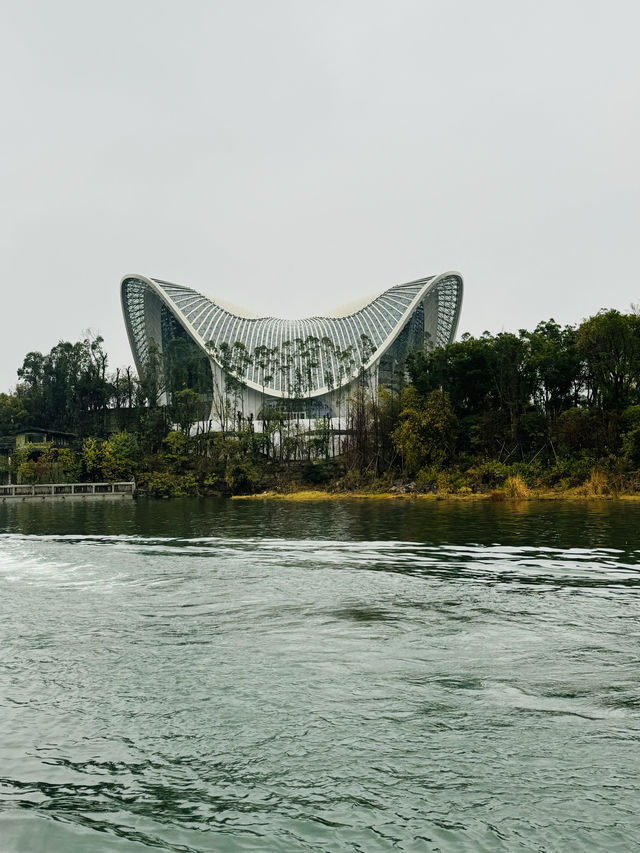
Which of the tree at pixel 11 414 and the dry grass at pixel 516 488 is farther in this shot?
the tree at pixel 11 414

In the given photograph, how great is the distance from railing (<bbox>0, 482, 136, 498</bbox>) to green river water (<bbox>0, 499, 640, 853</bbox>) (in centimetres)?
4470

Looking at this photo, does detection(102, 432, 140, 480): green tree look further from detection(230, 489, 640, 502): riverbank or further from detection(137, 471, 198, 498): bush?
detection(230, 489, 640, 502): riverbank

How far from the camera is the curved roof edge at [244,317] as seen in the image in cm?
8550

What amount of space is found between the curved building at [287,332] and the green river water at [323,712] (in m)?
69.5

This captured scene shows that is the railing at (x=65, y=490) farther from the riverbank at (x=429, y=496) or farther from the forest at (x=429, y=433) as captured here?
the riverbank at (x=429, y=496)

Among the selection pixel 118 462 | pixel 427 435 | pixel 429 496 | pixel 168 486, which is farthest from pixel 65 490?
pixel 429 496

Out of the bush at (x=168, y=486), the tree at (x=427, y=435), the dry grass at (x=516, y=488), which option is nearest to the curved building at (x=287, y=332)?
the bush at (x=168, y=486)

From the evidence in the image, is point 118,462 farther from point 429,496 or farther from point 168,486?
point 429,496

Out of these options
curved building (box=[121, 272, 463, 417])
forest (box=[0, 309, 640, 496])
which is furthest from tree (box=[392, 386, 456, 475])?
curved building (box=[121, 272, 463, 417])

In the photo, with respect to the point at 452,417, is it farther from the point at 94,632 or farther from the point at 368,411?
the point at 94,632

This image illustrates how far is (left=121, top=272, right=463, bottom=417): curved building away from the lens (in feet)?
279

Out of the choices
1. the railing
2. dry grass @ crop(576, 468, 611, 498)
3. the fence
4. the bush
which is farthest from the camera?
the railing

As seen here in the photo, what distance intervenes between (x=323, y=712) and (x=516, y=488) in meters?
37.9

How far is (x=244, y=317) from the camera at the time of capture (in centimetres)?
9775
